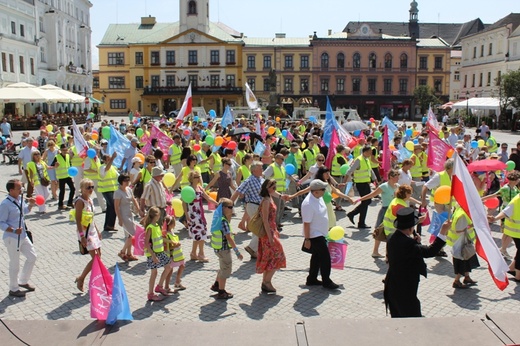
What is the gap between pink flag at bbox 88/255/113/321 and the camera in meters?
5.36

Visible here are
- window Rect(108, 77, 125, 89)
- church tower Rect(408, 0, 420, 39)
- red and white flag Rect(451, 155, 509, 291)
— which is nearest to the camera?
red and white flag Rect(451, 155, 509, 291)

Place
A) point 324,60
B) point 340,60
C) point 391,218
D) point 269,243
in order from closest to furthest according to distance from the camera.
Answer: point 269,243 < point 391,218 < point 340,60 < point 324,60

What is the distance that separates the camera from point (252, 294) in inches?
285

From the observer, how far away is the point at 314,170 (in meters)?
10.7

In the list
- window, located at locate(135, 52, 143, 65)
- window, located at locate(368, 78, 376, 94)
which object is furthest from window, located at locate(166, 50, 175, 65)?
window, located at locate(368, 78, 376, 94)

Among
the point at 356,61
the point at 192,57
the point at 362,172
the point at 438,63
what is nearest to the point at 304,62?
the point at 356,61

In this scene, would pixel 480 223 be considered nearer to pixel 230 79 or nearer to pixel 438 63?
pixel 230 79

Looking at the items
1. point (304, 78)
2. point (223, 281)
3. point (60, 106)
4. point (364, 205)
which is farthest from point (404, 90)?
point (223, 281)

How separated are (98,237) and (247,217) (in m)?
2.93

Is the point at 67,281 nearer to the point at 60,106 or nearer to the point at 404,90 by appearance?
the point at 60,106

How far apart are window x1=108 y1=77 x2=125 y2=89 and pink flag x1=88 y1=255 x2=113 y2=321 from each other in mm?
68569

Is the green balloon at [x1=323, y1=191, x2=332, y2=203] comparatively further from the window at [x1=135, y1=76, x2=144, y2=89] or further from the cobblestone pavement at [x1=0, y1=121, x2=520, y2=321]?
the window at [x1=135, y1=76, x2=144, y2=89]

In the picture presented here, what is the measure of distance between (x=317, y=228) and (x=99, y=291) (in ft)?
9.72

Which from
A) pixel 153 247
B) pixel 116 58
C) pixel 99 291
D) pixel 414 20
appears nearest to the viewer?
pixel 99 291
